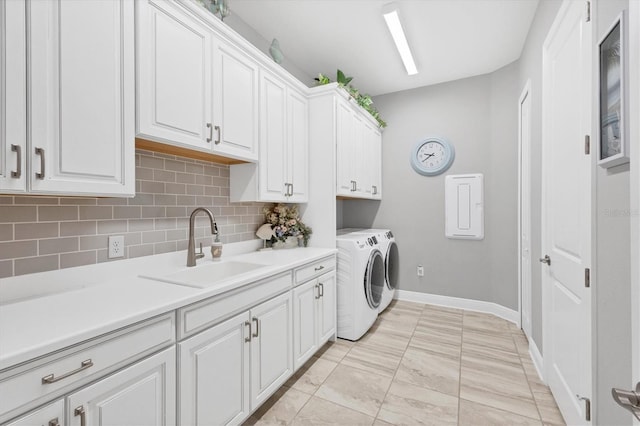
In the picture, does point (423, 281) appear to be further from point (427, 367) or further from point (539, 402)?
point (539, 402)

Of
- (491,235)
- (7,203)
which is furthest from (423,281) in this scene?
(7,203)

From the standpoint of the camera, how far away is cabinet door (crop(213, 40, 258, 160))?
179 centimetres

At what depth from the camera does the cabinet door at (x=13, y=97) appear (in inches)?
38.2

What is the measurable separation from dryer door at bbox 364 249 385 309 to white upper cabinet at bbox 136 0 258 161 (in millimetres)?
1605

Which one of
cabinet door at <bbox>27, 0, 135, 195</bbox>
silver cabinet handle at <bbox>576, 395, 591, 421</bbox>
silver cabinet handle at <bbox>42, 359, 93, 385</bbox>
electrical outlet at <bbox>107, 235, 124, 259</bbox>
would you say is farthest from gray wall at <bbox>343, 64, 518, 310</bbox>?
silver cabinet handle at <bbox>42, 359, 93, 385</bbox>

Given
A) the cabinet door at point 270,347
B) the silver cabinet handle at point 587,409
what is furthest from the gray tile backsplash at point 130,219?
the silver cabinet handle at point 587,409

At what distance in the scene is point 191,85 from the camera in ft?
5.29

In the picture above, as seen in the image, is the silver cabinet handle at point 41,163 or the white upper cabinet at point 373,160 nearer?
the silver cabinet handle at point 41,163

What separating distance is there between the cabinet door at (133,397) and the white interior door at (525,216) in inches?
111

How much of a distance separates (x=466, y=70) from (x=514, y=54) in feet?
1.52

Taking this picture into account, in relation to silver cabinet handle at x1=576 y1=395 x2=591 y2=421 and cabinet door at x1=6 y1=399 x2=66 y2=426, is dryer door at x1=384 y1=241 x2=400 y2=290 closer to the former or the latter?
silver cabinet handle at x1=576 y1=395 x2=591 y2=421

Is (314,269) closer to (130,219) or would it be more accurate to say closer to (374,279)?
(374,279)

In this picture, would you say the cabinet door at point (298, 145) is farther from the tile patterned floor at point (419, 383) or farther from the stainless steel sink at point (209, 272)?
the tile patterned floor at point (419, 383)

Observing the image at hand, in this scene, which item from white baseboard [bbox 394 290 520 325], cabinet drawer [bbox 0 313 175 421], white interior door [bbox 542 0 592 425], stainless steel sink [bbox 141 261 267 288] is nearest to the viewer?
cabinet drawer [bbox 0 313 175 421]
